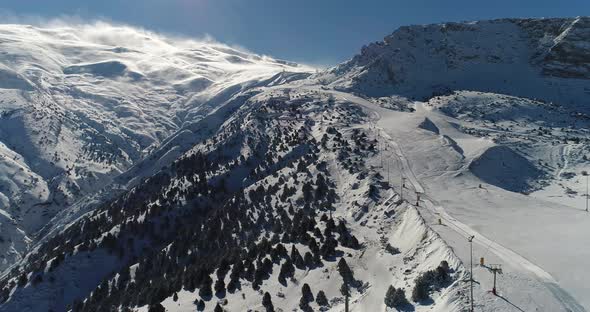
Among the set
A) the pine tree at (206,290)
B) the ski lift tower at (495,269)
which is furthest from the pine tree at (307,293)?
the ski lift tower at (495,269)

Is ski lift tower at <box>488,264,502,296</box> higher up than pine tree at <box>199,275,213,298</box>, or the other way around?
ski lift tower at <box>488,264,502,296</box>

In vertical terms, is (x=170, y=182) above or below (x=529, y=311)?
→ above

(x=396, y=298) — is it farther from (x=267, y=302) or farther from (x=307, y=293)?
(x=267, y=302)

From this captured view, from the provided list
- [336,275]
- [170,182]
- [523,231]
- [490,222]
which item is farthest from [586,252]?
[170,182]

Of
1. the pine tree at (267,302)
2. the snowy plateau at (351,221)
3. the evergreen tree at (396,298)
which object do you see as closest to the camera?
the evergreen tree at (396,298)

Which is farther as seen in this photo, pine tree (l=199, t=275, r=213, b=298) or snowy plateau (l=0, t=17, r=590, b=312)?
pine tree (l=199, t=275, r=213, b=298)

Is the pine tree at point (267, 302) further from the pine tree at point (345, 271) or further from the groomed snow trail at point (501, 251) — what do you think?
the groomed snow trail at point (501, 251)

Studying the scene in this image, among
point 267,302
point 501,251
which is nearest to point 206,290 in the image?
point 267,302

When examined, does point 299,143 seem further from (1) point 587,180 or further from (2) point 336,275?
(2) point 336,275

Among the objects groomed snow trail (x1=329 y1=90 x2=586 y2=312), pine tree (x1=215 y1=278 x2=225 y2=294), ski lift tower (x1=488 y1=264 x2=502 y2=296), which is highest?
ski lift tower (x1=488 y1=264 x2=502 y2=296)

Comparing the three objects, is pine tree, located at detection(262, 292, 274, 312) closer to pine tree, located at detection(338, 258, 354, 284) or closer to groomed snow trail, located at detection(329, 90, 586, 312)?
pine tree, located at detection(338, 258, 354, 284)

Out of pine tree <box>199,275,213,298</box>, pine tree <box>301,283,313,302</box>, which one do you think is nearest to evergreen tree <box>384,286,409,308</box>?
pine tree <box>301,283,313,302</box>
